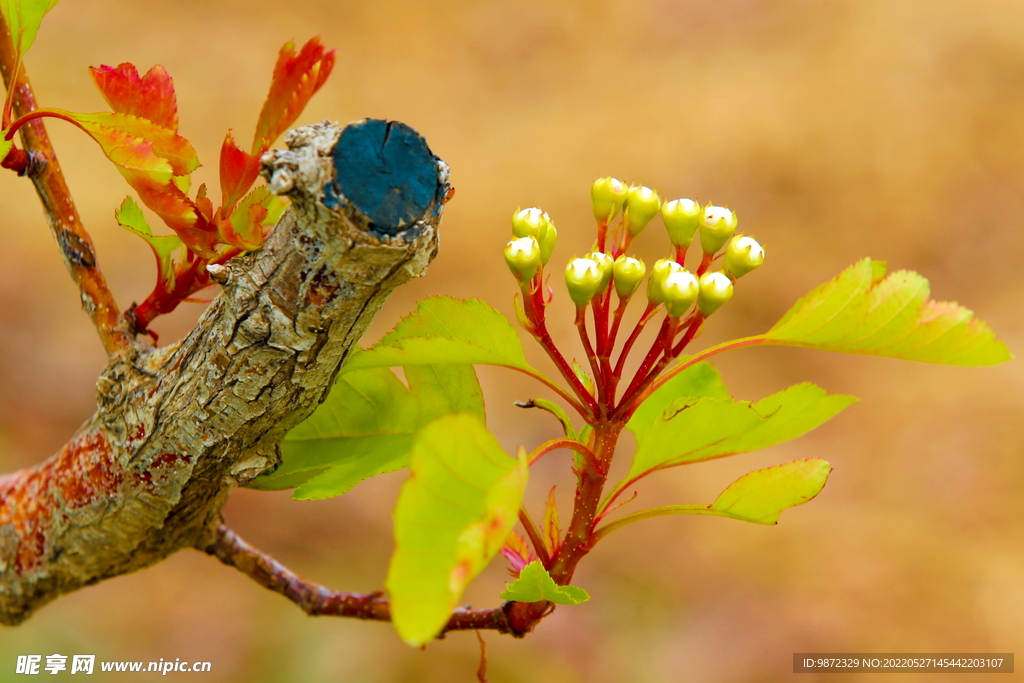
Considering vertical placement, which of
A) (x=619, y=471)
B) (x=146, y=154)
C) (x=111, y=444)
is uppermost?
(x=619, y=471)

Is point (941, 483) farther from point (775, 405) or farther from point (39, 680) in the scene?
point (39, 680)

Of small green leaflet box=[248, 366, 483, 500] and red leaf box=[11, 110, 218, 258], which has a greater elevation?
red leaf box=[11, 110, 218, 258]

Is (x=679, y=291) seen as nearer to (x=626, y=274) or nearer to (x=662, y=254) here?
(x=626, y=274)

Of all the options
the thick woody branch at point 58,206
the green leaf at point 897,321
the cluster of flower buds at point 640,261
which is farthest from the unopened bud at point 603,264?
the thick woody branch at point 58,206

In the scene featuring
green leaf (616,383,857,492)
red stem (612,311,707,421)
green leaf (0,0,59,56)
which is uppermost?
green leaf (0,0,59,56)

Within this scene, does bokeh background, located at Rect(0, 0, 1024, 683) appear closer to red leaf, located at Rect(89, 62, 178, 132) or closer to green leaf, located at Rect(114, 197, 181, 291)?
green leaf, located at Rect(114, 197, 181, 291)

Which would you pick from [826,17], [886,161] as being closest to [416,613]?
[886,161]

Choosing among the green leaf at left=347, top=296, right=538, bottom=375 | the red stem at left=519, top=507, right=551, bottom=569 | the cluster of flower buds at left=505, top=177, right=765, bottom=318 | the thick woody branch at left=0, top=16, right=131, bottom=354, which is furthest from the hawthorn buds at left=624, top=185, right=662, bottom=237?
the thick woody branch at left=0, top=16, right=131, bottom=354
